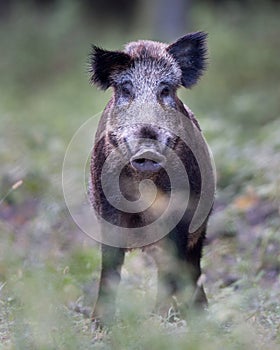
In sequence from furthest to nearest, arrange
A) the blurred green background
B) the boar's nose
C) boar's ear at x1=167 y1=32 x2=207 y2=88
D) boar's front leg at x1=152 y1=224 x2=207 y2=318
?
boar's ear at x1=167 y1=32 x2=207 y2=88
boar's front leg at x1=152 y1=224 x2=207 y2=318
the boar's nose
the blurred green background

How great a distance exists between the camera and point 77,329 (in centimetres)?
524

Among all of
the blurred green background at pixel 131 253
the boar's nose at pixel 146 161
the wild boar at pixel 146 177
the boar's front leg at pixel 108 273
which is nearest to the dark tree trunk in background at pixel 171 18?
the blurred green background at pixel 131 253

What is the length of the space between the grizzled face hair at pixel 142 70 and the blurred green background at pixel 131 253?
1144 millimetres

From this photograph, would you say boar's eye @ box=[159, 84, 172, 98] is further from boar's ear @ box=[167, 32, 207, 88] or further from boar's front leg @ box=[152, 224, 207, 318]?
boar's front leg @ box=[152, 224, 207, 318]

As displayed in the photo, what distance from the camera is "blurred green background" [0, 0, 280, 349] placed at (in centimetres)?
482

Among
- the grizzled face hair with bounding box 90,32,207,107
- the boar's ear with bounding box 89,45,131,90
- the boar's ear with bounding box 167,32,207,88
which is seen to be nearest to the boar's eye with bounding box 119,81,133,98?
the grizzled face hair with bounding box 90,32,207,107

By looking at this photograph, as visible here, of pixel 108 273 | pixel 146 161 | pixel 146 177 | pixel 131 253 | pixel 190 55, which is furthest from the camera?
pixel 131 253

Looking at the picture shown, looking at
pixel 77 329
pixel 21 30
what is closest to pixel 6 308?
pixel 77 329

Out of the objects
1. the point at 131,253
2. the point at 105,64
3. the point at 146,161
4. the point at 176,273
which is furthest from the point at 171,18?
the point at 146,161

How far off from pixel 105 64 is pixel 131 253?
1.65 meters

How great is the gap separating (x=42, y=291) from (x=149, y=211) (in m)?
1.52

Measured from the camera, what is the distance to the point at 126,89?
614 centimetres

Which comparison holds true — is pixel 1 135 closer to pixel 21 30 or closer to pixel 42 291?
pixel 42 291

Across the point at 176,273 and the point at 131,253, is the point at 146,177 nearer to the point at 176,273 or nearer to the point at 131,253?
the point at 176,273
